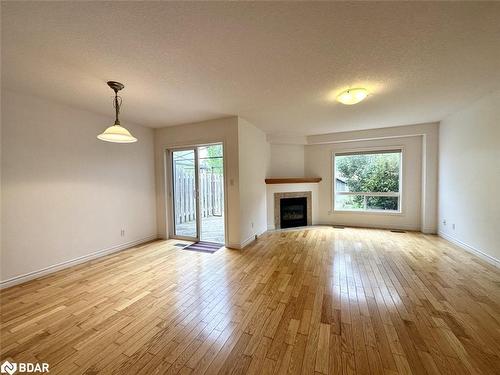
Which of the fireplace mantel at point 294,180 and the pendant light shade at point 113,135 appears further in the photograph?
the fireplace mantel at point 294,180

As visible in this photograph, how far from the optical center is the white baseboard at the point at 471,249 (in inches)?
112

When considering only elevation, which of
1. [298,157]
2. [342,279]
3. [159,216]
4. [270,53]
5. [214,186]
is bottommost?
[342,279]

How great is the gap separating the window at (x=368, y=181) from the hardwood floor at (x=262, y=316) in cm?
197

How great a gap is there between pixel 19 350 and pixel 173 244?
255cm

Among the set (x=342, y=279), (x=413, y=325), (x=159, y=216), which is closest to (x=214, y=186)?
(x=159, y=216)

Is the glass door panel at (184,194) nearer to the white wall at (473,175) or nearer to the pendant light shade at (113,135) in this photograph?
the pendant light shade at (113,135)

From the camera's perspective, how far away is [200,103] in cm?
301

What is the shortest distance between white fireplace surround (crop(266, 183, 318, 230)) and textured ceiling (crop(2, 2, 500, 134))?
8.35 feet

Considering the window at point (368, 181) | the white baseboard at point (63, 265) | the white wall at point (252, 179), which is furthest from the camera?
the window at point (368, 181)

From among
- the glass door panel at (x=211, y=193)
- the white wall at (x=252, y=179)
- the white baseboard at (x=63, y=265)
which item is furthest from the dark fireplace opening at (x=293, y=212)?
the white baseboard at (x=63, y=265)

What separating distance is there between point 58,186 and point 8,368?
227cm

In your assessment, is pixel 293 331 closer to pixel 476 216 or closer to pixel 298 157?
pixel 476 216

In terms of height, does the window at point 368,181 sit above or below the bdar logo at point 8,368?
above

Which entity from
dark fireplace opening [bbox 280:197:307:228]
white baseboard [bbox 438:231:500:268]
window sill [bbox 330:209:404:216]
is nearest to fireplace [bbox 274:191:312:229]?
dark fireplace opening [bbox 280:197:307:228]
